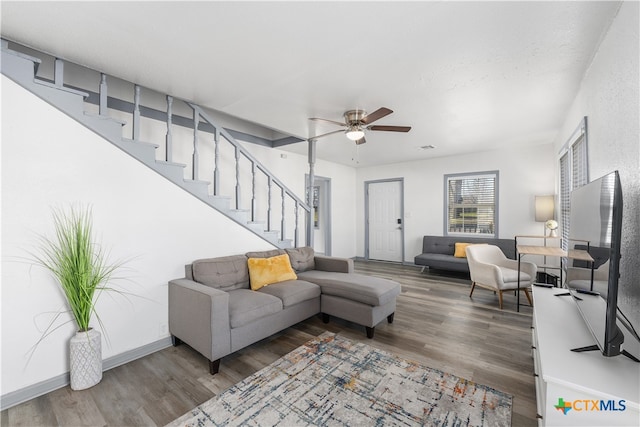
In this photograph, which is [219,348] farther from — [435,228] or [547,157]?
[547,157]

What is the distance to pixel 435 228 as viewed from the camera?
616 cm

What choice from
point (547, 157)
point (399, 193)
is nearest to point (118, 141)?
point (399, 193)

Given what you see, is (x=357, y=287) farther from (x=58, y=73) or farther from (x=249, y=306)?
(x=58, y=73)

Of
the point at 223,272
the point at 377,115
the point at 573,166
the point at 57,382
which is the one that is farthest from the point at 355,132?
the point at 57,382

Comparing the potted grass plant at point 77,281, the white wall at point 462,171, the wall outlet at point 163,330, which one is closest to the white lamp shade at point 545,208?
the white wall at point 462,171

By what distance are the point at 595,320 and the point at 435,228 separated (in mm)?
4823

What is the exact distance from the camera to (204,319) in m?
2.25

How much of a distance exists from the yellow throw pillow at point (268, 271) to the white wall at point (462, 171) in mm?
4018

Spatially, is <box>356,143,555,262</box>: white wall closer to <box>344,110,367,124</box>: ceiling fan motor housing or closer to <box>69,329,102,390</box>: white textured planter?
<box>344,110,367,124</box>: ceiling fan motor housing

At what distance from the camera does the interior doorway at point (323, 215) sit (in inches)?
256

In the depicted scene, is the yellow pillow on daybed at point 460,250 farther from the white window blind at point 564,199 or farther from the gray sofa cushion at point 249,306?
the gray sofa cushion at point 249,306

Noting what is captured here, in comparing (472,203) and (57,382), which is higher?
(472,203)

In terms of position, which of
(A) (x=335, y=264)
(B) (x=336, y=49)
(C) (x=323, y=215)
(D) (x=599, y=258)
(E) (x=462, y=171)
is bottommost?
(A) (x=335, y=264)

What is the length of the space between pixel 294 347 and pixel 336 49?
261cm
